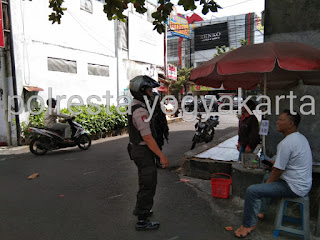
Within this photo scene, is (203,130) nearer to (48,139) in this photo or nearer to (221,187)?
(221,187)

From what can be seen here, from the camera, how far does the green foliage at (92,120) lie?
9266 mm

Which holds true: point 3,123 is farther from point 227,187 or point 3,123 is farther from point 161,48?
point 161,48

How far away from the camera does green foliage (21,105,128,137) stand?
9266 mm

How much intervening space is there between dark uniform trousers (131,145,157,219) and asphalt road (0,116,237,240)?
32 cm

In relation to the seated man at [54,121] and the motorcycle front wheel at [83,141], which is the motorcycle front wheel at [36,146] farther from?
the motorcycle front wheel at [83,141]

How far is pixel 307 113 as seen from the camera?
4.13 metres

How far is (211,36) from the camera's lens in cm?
3697

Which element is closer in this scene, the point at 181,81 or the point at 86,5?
the point at 86,5

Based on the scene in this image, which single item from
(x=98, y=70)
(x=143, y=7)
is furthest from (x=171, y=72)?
(x=143, y=7)

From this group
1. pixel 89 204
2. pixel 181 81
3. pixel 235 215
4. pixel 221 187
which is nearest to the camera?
pixel 235 215

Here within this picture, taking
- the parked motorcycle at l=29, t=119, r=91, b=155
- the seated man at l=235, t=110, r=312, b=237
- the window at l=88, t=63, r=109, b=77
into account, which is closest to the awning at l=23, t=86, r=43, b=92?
the parked motorcycle at l=29, t=119, r=91, b=155

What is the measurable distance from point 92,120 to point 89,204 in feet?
20.8

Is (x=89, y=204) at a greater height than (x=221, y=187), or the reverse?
(x=221, y=187)

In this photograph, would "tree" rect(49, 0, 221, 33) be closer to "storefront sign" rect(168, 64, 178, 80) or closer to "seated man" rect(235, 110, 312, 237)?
"seated man" rect(235, 110, 312, 237)
